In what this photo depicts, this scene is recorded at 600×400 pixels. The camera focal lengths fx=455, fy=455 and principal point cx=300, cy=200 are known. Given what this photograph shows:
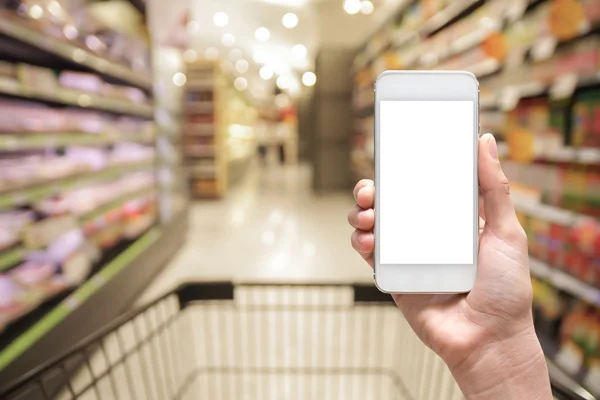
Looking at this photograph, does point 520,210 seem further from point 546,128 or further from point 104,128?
point 104,128

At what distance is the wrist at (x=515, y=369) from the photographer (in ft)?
2.08

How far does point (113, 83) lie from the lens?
134 inches

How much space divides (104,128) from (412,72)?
2610mm

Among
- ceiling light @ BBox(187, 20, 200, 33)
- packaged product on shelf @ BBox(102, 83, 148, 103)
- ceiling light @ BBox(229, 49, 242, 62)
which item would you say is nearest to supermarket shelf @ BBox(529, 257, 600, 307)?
packaged product on shelf @ BBox(102, 83, 148, 103)

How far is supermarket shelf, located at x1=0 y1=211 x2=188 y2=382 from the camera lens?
157 cm

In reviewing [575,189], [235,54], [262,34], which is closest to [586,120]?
[575,189]

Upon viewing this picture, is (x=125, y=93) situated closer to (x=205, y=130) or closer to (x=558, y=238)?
(x=558, y=238)

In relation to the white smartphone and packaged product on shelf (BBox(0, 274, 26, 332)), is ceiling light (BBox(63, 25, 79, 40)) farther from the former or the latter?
the white smartphone

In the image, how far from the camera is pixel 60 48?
2078 mm

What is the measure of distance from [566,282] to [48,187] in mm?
2381

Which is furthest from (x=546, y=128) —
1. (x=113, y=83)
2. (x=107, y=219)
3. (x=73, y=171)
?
Result: (x=113, y=83)

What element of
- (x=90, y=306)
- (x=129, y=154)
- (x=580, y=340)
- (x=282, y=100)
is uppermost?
(x=282, y=100)

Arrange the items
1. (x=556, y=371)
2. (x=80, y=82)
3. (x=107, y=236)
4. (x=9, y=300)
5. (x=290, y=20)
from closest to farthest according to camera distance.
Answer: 1. (x=9, y=300)
2. (x=556, y=371)
3. (x=80, y=82)
4. (x=107, y=236)
5. (x=290, y=20)

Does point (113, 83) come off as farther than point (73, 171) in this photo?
Yes
